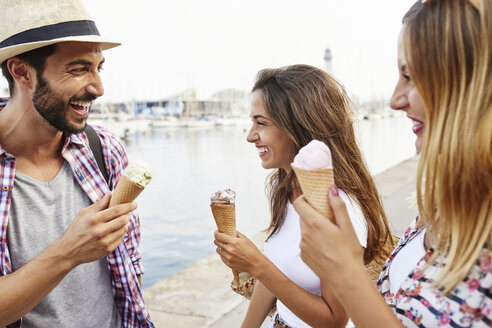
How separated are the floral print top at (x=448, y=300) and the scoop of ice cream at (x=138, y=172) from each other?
1.29 metres

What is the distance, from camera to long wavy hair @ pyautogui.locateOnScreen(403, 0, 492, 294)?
1.11 meters

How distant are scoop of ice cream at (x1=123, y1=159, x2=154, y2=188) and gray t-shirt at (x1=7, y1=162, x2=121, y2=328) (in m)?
0.54

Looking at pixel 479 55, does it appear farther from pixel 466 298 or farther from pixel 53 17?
pixel 53 17

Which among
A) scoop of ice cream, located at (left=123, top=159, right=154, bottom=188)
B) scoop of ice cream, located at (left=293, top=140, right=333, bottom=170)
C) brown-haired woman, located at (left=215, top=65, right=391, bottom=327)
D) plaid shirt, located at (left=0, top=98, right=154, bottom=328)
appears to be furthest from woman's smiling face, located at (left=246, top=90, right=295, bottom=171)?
scoop of ice cream, located at (left=293, top=140, right=333, bottom=170)

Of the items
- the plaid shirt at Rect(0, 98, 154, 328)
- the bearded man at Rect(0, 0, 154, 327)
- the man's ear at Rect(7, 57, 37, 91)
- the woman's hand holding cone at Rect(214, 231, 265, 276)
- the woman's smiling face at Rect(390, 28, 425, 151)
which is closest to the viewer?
the woman's smiling face at Rect(390, 28, 425, 151)

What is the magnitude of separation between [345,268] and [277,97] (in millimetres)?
1497

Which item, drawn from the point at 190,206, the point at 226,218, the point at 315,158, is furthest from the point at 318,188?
the point at 190,206

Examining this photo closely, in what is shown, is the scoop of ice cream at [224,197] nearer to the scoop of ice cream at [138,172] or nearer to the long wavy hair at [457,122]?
the scoop of ice cream at [138,172]

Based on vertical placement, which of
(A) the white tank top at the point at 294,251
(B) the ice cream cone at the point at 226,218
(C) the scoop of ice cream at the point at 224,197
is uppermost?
(C) the scoop of ice cream at the point at 224,197

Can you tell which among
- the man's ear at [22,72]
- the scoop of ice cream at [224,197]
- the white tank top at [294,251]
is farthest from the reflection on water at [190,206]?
the man's ear at [22,72]

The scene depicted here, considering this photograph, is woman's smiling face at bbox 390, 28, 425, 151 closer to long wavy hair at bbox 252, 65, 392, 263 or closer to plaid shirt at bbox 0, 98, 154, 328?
long wavy hair at bbox 252, 65, 392, 263

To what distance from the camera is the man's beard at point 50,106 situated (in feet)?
7.23

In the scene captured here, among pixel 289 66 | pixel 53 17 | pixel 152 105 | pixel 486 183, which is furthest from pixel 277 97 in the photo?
pixel 152 105

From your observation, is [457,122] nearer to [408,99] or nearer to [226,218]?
[408,99]
